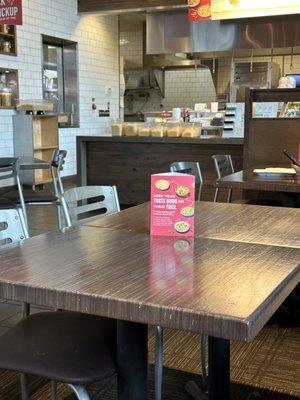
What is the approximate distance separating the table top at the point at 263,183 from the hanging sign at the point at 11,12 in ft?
13.8

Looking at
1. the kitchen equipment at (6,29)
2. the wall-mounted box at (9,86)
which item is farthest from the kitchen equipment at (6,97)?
the kitchen equipment at (6,29)

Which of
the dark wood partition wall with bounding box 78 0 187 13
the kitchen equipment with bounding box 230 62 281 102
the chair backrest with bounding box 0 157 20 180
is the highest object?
the dark wood partition wall with bounding box 78 0 187 13

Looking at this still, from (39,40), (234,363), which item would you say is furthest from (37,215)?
(234,363)

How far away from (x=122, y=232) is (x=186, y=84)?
999cm

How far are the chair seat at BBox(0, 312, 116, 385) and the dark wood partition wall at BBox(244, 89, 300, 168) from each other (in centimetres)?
306

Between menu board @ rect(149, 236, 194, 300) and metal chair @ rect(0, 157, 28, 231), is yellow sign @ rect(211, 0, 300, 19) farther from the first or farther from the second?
menu board @ rect(149, 236, 194, 300)

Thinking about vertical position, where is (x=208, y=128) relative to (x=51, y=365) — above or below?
above

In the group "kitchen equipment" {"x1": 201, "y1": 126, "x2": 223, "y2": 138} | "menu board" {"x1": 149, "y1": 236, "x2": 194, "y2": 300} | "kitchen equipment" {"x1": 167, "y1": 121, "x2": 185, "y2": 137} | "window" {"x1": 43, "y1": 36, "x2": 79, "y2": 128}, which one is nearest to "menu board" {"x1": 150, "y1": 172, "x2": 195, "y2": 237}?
"menu board" {"x1": 149, "y1": 236, "x2": 194, "y2": 300}

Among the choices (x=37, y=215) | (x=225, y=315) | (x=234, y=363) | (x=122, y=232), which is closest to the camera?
(x=225, y=315)

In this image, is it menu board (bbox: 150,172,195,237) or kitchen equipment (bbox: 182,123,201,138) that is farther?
kitchen equipment (bbox: 182,123,201,138)

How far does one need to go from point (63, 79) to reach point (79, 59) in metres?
0.44

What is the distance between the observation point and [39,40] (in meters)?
7.89

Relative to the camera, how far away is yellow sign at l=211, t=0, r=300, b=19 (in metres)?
5.18

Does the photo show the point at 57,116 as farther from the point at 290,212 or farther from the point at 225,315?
the point at 225,315
